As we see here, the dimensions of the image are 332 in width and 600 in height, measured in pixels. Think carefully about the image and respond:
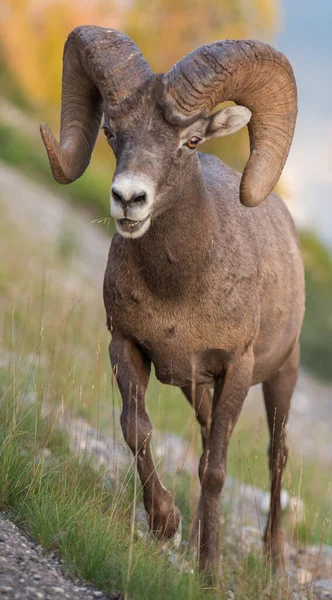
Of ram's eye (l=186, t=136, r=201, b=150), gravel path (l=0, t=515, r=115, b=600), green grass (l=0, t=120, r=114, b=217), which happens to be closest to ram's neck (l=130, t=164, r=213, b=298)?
ram's eye (l=186, t=136, r=201, b=150)

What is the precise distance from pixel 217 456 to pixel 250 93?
2.46 metres

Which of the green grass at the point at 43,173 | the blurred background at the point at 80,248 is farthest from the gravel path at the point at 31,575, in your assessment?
the green grass at the point at 43,173

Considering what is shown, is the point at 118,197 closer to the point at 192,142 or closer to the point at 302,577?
the point at 192,142

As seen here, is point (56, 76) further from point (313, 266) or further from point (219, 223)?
point (219, 223)

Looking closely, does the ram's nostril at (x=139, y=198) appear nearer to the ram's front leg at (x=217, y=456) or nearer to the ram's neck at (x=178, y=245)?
the ram's neck at (x=178, y=245)

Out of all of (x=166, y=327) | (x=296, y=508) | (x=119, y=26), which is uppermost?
(x=166, y=327)

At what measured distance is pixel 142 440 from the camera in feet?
21.1

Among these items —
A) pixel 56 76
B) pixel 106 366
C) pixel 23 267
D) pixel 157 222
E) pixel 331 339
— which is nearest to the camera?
pixel 157 222

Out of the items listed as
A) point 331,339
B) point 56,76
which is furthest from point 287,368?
point 56,76

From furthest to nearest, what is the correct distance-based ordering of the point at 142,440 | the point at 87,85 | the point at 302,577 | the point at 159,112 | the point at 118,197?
1. the point at 302,577
2. the point at 87,85
3. the point at 142,440
4. the point at 159,112
5. the point at 118,197

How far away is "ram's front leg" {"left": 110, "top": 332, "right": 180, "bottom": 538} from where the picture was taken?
6.43 meters

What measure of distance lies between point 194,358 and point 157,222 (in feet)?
3.22

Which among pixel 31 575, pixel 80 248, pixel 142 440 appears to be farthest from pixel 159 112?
pixel 80 248

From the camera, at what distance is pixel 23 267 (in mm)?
17656
